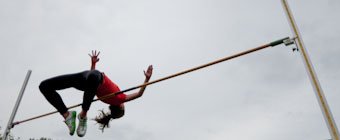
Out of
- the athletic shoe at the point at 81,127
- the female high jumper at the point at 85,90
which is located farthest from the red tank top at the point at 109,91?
the athletic shoe at the point at 81,127

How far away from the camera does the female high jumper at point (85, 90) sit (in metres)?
4.47

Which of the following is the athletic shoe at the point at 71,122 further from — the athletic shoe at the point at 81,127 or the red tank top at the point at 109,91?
the red tank top at the point at 109,91

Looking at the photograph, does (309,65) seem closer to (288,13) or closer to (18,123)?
(288,13)

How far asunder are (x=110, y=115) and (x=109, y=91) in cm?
48

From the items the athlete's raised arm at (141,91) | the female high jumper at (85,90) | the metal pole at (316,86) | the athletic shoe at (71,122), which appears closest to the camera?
the metal pole at (316,86)

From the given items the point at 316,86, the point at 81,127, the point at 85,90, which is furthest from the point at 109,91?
the point at 316,86

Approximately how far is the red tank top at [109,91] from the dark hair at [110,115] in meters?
0.09

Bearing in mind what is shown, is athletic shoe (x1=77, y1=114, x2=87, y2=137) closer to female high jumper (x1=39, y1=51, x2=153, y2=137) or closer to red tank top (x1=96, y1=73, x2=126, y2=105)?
female high jumper (x1=39, y1=51, x2=153, y2=137)

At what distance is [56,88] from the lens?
464 centimetres

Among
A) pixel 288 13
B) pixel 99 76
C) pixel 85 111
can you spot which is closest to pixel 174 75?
pixel 99 76

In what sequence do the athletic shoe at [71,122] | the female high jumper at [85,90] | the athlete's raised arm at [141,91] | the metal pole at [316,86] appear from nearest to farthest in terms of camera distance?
1. the metal pole at [316,86]
2. the female high jumper at [85,90]
3. the athletic shoe at [71,122]
4. the athlete's raised arm at [141,91]

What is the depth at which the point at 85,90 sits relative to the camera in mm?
4504

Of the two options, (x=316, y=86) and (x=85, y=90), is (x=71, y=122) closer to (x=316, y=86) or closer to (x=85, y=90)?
(x=85, y=90)

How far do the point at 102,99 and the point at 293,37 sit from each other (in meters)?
2.86
